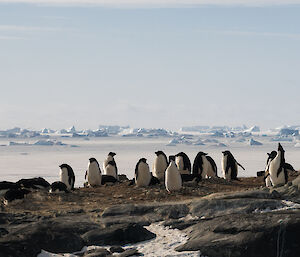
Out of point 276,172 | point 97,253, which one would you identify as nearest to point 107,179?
point 276,172

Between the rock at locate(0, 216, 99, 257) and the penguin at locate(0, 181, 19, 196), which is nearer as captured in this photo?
the rock at locate(0, 216, 99, 257)

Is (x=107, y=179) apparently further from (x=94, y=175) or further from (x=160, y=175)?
(x=160, y=175)

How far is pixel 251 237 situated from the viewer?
10594mm

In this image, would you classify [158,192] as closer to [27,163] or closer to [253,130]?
[27,163]

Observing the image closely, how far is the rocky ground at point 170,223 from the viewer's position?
10586mm

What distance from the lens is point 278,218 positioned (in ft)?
35.9

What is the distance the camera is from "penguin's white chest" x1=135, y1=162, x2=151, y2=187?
18250mm

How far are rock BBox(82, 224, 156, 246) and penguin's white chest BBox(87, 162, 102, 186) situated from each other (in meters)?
8.27

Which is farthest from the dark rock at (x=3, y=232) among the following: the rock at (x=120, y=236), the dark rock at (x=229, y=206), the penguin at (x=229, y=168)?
the penguin at (x=229, y=168)

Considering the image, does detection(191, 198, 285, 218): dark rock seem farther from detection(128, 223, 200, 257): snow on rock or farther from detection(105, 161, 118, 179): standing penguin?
detection(105, 161, 118, 179): standing penguin

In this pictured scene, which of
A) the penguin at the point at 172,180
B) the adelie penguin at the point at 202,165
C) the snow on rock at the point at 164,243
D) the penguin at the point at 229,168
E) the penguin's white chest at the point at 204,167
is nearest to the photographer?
the snow on rock at the point at 164,243

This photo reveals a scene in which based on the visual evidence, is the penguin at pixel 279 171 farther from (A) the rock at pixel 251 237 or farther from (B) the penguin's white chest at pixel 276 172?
(A) the rock at pixel 251 237

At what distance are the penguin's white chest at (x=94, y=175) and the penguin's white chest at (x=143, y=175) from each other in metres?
2.12

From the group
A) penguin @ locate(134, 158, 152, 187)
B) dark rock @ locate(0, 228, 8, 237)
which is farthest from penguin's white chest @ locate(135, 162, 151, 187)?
dark rock @ locate(0, 228, 8, 237)
